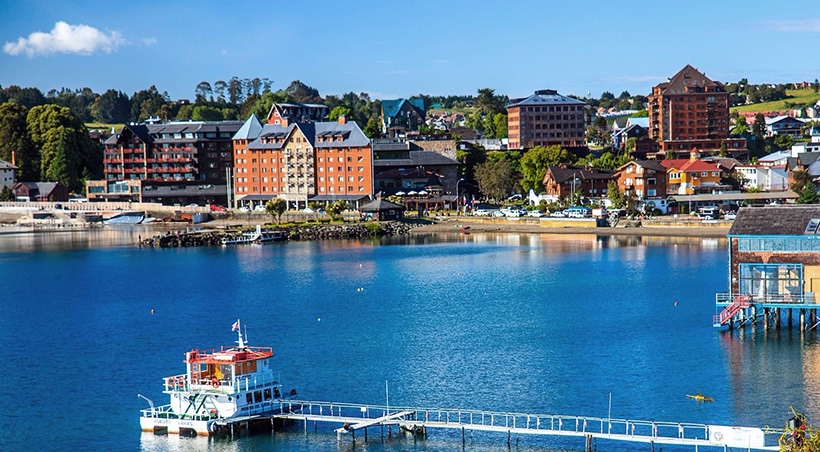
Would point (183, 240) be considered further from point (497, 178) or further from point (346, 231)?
point (497, 178)

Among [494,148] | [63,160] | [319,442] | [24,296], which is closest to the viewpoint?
[319,442]

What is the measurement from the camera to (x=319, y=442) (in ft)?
121

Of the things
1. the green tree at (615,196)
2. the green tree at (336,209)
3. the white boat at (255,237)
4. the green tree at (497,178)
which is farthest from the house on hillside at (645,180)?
the white boat at (255,237)

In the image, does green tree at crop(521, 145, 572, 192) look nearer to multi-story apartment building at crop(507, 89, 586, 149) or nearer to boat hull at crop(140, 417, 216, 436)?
multi-story apartment building at crop(507, 89, 586, 149)

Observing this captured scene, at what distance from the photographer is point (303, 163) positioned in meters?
139

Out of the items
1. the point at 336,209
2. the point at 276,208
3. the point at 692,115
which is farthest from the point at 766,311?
the point at 692,115

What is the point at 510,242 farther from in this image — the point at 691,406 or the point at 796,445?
the point at 796,445

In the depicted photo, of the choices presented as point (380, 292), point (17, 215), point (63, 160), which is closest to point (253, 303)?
point (380, 292)

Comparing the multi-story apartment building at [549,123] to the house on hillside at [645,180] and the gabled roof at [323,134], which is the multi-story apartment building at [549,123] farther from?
the house on hillside at [645,180]

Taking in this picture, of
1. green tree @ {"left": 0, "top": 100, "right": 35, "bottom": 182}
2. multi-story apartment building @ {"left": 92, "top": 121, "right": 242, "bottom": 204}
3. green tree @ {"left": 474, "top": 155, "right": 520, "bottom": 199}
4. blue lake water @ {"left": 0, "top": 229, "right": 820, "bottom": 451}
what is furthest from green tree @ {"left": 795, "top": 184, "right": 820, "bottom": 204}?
green tree @ {"left": 0, "top": 100, "right": 35, "bottom": 182}

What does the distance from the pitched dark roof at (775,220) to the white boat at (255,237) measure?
67095 millimetres

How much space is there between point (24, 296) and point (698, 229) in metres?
59.4

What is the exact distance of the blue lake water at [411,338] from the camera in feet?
131

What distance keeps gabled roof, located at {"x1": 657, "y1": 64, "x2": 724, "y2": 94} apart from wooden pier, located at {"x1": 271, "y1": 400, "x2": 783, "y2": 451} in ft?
440
